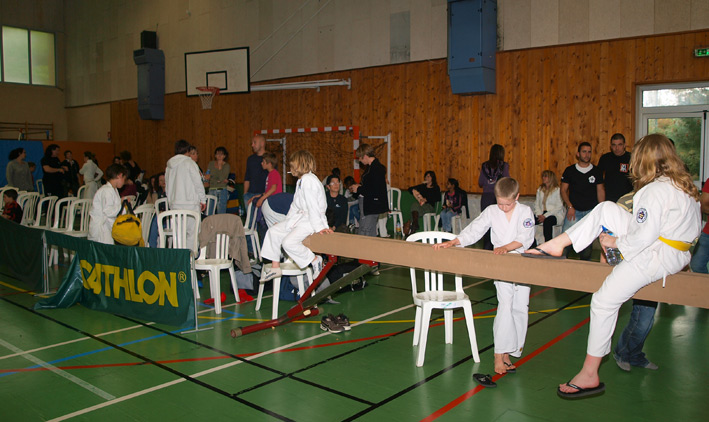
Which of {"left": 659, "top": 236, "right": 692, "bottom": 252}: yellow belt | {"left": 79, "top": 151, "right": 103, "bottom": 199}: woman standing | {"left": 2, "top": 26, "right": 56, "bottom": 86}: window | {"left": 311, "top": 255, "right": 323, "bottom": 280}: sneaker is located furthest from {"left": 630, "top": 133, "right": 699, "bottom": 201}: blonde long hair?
{"left": 2, "top": 26, "right": 56, "bottom": 86}: window

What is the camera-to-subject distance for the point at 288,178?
13695mm

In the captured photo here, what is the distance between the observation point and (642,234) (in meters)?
2.70

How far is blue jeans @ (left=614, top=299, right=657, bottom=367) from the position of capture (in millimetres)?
3768

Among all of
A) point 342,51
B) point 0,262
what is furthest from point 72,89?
point 0,262

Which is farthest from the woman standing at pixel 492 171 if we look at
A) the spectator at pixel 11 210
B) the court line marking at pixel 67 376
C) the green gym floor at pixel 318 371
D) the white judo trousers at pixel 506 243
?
the spectator at pixel 11 210

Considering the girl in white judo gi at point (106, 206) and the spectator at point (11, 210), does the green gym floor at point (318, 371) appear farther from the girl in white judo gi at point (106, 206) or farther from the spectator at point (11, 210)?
the spectator at point (11, 210)

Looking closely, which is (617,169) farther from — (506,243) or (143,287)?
(143,287)

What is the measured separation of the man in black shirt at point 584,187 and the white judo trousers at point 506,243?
10.6ft

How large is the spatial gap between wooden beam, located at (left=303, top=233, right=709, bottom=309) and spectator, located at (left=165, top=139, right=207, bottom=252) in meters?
2.93

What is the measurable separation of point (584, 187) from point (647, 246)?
4.16 meters

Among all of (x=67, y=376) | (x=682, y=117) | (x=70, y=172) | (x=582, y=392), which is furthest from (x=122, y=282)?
(x=70, y=172)

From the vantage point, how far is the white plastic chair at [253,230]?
291 inches

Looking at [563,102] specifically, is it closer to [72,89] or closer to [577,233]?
[577,233]

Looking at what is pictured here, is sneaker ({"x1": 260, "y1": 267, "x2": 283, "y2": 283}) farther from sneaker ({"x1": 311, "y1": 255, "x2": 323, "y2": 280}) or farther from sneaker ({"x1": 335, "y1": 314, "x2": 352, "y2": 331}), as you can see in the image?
sneaker ({"x1": 335, "y1": 314, "x2": 352, "y2": 331})
